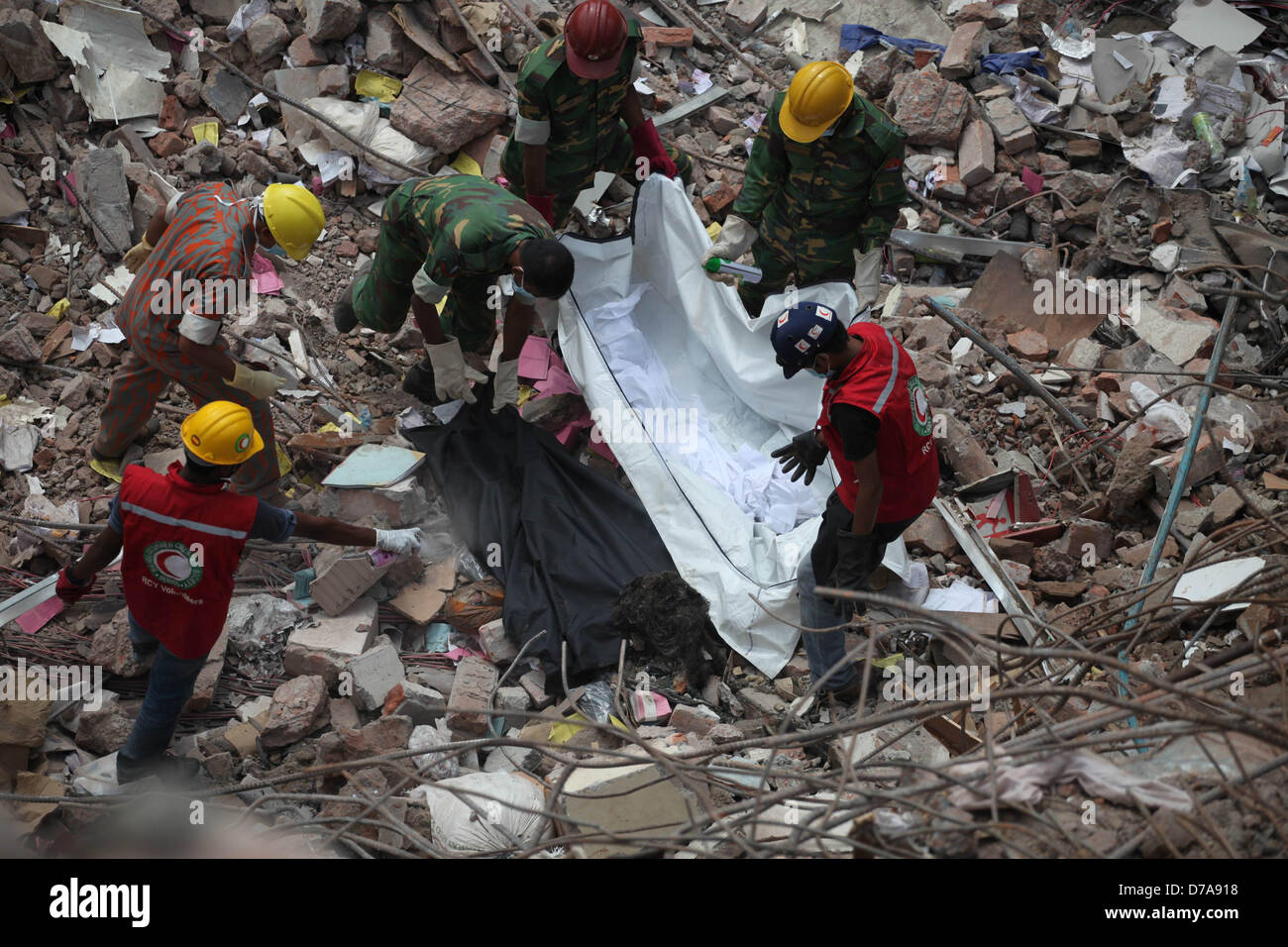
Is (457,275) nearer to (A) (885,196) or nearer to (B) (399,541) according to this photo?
(B) (399,541)

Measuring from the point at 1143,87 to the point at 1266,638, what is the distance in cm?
481

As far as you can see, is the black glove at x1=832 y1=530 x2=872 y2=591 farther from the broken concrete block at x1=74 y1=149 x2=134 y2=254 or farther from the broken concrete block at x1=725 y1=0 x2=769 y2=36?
the broken concrete block at x1=725 y1=0 x2=769 y2=36

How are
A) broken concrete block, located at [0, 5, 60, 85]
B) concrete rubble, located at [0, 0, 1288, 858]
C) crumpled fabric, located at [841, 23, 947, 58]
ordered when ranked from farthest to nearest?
crumpled fabric, located at [841, 23, 947, 58], broken concrete block, located at [0, 5, 60, 85], concrete rubble, located at [0, 0, 1288, 858]

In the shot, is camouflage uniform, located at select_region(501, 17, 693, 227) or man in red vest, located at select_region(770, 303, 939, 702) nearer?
man in red vest, located at select_region(770, 303, 939, 702)

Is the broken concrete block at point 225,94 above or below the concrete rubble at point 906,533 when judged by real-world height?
above

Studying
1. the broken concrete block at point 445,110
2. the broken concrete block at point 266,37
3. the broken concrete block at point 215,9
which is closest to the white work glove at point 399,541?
the broken concrete block at point 445,110

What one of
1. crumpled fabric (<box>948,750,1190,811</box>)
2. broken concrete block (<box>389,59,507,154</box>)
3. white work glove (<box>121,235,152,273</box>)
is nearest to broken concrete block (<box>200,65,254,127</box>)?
broken concrete block (<box>389,59,507,154</box>)

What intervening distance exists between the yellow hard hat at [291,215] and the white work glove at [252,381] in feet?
1.73

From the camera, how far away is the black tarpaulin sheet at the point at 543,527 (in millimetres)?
3826

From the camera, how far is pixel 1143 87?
6.10 metres

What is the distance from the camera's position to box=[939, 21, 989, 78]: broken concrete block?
20.4 ft

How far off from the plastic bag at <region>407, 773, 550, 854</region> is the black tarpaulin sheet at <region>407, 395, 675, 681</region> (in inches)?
26.4

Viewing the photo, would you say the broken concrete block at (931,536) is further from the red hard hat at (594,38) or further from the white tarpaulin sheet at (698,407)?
the red hard hat at (594,38)
